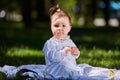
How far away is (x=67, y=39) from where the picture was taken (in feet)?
27.8

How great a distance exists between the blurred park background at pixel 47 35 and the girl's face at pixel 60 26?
2.20 metres

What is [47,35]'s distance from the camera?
81.6 feet

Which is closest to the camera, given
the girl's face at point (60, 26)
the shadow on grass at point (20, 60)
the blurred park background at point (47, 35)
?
the girl's face at point (60, 26)

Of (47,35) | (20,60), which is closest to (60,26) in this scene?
(20,60)

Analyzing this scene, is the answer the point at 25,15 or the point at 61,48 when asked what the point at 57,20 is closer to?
the point at 61,48

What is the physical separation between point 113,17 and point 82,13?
25393mm

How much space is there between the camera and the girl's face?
27.5 ft

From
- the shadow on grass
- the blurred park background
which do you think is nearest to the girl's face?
the blurred park background

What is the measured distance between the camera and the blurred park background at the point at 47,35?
1234 centimetres

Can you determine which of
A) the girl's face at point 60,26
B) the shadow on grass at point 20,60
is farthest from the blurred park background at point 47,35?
the girl's face at point 60,26

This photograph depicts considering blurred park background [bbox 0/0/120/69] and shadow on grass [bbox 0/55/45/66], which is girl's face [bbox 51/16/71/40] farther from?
shadow on grass [bbox 0/55/45/66]

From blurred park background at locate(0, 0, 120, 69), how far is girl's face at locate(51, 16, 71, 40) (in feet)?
7.23

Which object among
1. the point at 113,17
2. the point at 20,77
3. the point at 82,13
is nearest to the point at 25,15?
Answer: the point at 82,13

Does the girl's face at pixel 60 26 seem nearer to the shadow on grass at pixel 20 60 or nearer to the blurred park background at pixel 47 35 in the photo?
the blurred park background at pixel 47 35
